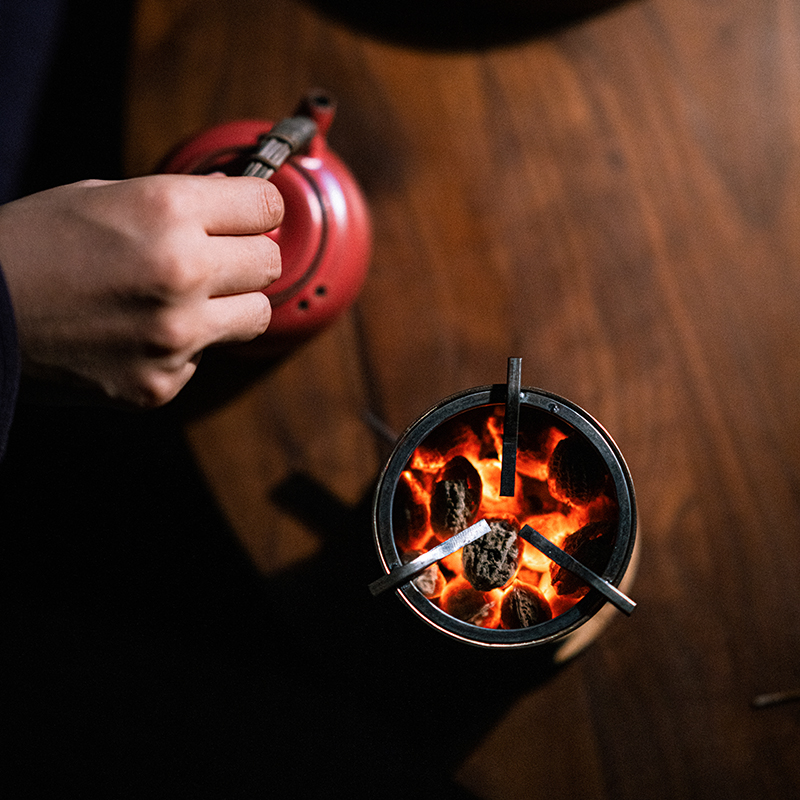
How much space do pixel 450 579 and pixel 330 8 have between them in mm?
653

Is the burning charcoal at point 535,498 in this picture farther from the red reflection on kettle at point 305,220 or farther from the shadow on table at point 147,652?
the shadow on table at point 147,652

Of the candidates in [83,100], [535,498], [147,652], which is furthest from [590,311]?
[83,100]

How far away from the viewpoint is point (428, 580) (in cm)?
50

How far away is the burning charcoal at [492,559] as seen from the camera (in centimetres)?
50

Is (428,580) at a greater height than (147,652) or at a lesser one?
greater

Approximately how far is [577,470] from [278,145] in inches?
14.5

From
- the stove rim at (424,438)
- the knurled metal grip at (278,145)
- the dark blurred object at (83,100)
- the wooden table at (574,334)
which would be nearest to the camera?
the stove rim at (424,438)

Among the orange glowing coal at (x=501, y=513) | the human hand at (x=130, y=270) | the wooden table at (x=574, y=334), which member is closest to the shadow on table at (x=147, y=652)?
the wooden table at (x=574, y=334)

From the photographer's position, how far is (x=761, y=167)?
2.56ft

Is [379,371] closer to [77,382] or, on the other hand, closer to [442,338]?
[442,338]

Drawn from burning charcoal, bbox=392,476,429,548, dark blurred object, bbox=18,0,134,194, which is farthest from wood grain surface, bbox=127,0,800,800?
dark blurred object, bbox=18,0,134,194

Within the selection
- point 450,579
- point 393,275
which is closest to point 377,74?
point 393,275

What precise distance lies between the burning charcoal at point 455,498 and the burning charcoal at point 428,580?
3 cm

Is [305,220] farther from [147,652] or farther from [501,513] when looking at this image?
[147,652]
